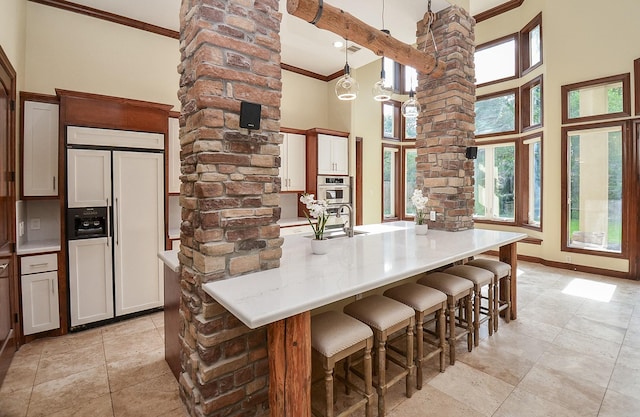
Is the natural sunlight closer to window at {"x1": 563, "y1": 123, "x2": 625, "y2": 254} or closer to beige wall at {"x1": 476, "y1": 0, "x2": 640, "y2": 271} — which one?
beige wall at {"x1": 476, "y1": 0, "x2": 640, "y2": 271}

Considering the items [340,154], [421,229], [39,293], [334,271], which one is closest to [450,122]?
[421,229]

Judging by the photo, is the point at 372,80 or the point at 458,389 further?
the point at 372,80

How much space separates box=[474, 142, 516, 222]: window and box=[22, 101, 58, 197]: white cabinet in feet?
22.3

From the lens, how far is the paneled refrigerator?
123 inches

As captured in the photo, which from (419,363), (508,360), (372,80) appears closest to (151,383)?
(419,363)

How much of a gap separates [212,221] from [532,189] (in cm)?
611

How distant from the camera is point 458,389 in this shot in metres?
2.21

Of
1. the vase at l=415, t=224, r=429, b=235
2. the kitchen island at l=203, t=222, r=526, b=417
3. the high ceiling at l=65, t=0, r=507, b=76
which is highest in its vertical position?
the high ceiling at l=65, t=0, r=507, b=76

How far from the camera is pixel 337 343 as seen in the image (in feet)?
5.54

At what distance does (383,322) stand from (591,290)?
3.92 m

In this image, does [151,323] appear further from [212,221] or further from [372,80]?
[372,80]

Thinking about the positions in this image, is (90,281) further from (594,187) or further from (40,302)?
(594,187)

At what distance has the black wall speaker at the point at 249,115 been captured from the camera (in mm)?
1679

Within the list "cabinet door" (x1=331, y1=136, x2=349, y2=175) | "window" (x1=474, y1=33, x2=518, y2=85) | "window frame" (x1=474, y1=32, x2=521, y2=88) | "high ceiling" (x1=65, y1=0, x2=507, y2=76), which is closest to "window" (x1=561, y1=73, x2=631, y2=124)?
"window frame" (x1=474, y1=32, x2=521, y2=88)
